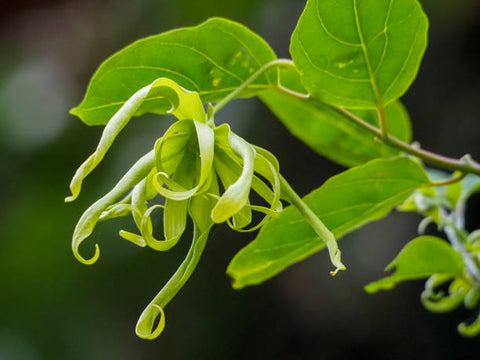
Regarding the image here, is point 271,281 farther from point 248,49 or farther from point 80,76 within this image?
point 248,49

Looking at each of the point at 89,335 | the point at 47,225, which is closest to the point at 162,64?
the point at 47,225

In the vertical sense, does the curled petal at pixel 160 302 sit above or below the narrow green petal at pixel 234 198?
below

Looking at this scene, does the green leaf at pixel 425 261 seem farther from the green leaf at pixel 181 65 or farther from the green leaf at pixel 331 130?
the green leaf at pixel 181 65

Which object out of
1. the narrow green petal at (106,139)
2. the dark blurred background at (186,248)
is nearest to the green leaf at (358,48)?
the narrow green petal at (106,139)

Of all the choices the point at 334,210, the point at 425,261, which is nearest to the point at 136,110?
the point at 334,210

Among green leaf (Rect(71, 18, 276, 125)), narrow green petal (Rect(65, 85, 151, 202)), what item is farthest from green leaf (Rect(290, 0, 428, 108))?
narrow green petal (Rect(65, 85, 151, 202))

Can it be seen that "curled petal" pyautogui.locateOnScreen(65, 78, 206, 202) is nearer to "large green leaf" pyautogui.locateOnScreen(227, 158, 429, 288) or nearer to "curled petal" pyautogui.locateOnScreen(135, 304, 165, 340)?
"curled petal" pyautogui.locateOnScreen(135, 304, 165, 340)
